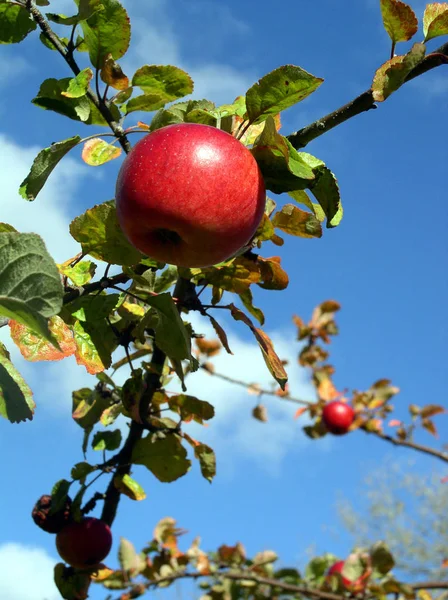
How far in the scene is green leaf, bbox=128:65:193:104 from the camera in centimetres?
112

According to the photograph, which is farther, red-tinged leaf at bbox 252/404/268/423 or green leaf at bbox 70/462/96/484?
red-tinged leaf at bbox 252/404/268/423

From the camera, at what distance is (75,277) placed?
1.05m

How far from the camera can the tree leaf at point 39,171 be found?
3.43ft

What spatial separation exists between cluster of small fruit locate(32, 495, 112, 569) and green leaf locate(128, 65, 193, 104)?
0.97 metres

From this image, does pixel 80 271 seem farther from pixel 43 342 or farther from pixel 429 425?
pixel 429 425

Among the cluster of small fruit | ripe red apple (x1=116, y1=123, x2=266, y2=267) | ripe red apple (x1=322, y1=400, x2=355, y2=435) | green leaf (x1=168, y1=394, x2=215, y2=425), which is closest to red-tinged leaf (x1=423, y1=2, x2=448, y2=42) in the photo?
ripe red apple (x1=116, y1=123, x2=266, y2=267)

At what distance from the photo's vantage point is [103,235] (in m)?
1.04

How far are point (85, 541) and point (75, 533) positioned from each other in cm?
3

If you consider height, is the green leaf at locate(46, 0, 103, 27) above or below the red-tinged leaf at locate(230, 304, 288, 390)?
above

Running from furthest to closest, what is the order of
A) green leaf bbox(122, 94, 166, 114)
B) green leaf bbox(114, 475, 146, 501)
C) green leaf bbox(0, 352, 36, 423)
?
green leaf bbox(114, 475, 146, 501)
green leaf bbox(122, 94, 166, 114)
green leaf bbox(0, 352, 36, 423)

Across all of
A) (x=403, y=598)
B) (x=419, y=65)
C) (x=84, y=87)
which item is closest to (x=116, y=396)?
(x=84, y=87)

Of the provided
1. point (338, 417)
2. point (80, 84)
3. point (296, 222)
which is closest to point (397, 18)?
point (296, 222)

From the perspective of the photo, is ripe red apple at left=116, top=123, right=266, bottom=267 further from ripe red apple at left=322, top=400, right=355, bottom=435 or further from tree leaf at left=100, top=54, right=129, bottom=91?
ripe red apple at left=322, top=400, right=355, bottom=435

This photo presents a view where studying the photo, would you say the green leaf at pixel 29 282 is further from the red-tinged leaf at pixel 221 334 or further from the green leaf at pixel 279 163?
the red-tinged leaf at pixel 221 334
